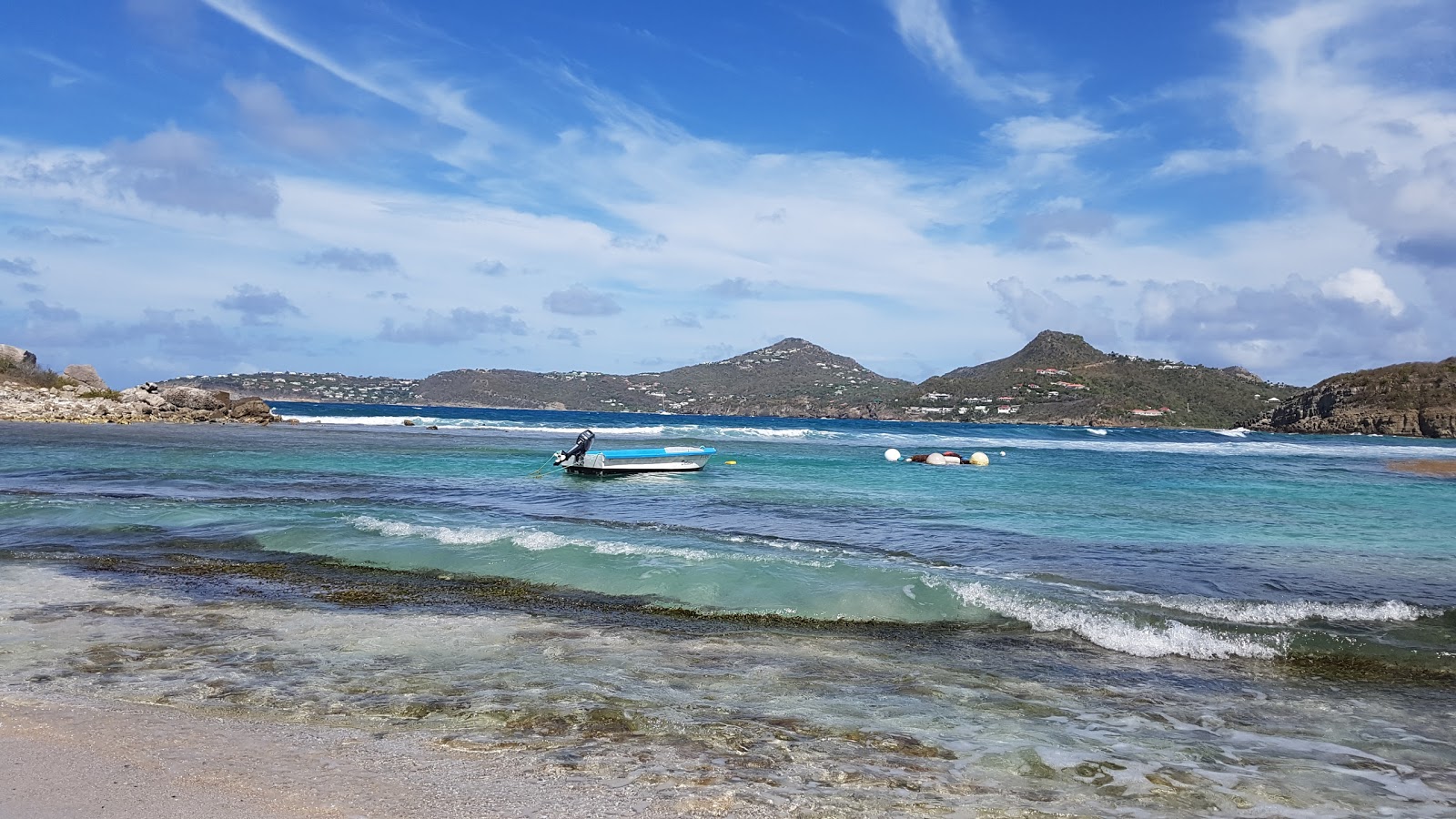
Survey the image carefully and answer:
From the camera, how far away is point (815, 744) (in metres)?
5.77

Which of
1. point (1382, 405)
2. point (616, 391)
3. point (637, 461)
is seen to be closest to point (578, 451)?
point (637, 461)

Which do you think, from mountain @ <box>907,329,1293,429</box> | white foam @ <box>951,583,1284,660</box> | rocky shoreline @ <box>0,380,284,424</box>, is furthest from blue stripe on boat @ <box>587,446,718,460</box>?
mountain @ <box>907,329,1293,429</box>

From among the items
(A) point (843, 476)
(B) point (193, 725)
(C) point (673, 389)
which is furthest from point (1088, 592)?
(C) point (673, 389)

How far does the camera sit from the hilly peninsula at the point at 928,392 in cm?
13475

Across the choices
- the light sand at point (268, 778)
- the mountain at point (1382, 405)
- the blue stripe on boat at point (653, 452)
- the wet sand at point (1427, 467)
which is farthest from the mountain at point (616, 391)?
the light sand at point (268, 778)

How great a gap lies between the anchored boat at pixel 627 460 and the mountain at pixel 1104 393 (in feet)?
353

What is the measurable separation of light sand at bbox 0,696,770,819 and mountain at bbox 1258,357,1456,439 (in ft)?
399

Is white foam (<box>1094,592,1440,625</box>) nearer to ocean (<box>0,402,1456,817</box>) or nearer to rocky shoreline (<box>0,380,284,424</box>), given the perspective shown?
ocean (<box>0,402,1456,817</box>)

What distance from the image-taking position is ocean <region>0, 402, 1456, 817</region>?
552cm

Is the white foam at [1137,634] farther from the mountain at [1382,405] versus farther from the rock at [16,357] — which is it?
the mountain at [1382,405]

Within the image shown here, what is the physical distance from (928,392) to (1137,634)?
6226 inches

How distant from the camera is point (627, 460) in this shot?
34.4m

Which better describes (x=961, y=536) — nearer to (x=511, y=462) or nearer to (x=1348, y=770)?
(x=1348, y=770)

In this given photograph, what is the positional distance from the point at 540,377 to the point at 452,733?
196 m
